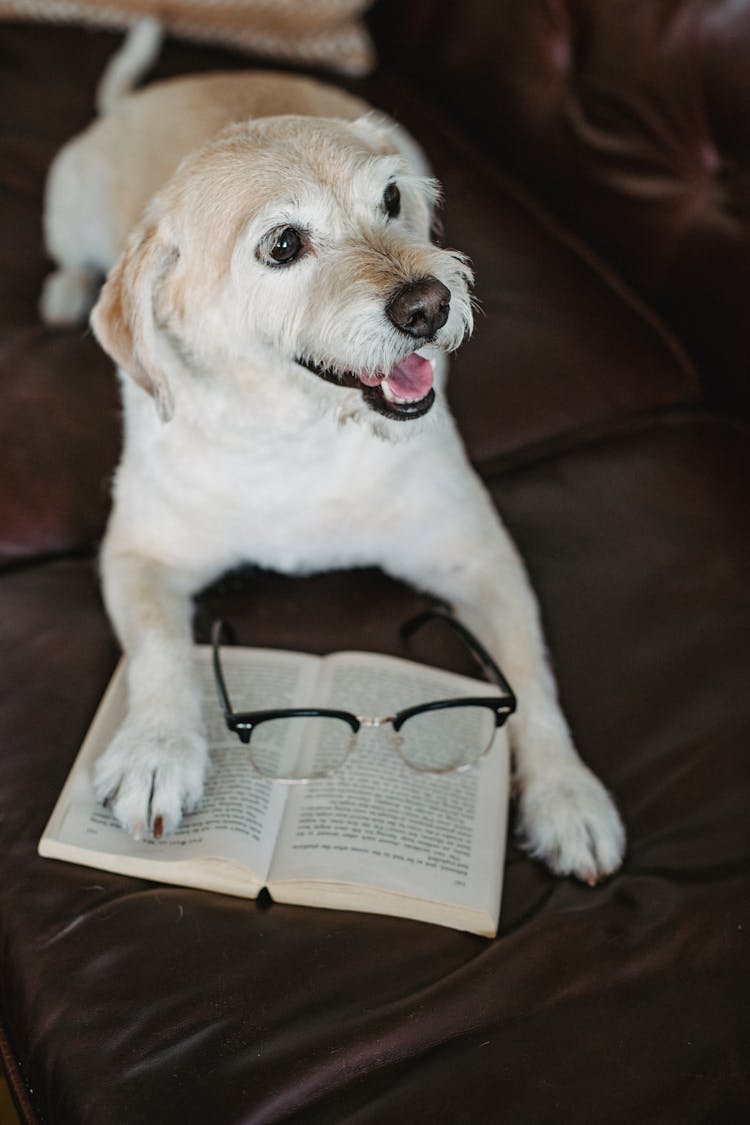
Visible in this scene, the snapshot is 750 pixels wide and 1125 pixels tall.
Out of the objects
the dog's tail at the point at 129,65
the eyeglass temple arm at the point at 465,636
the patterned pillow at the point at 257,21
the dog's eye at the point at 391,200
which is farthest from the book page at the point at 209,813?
the patterned pillow at the point at 257,21

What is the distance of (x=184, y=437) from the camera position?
1475 mm

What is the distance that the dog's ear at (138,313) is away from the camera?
1318 millimetres

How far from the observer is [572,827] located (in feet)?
3.97

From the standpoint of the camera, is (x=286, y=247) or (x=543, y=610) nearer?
(x=286, y=247)

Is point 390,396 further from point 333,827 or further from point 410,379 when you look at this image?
point 333,827

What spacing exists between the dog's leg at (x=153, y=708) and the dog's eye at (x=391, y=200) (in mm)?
647

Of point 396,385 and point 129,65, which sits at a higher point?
point 396,385

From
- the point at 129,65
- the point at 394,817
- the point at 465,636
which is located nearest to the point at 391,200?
the point at 465,636

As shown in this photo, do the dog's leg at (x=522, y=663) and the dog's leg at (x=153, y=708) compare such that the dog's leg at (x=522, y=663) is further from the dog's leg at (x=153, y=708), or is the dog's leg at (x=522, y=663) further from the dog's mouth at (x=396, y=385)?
the dog's leg at (x=153, y=708)

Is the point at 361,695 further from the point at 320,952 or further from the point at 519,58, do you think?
the point at 519,58

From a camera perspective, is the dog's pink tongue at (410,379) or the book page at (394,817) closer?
the book page at (394,817)

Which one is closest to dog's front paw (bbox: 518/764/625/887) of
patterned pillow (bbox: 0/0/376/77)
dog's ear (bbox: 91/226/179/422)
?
dog's ear (bbox: 91/226/179/422)

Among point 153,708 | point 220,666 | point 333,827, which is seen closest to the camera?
point 333,827

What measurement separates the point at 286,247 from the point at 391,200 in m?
0.21
